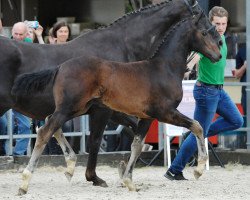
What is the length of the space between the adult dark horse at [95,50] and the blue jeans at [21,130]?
2.51 meters

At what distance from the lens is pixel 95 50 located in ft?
34.6

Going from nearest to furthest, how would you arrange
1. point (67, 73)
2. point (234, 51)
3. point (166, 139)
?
point (67, 73), point (166, 139), point (234, 51)

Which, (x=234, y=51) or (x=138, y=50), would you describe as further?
(x=234, y=51)

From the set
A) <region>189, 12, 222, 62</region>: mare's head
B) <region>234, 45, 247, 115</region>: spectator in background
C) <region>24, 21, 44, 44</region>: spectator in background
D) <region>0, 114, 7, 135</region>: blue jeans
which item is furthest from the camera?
<region>234, 45, 247, 115</region>: spectator in background

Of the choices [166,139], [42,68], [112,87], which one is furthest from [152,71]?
[166,139]

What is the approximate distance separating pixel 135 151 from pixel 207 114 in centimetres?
123

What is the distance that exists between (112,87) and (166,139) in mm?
3710

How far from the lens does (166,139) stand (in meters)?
13.4

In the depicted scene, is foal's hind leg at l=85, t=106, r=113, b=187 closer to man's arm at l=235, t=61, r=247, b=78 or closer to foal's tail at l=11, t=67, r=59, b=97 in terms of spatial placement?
foal's tail at l=11, t=67, r=59, b=97

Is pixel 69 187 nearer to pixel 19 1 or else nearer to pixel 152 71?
pixel 152 71

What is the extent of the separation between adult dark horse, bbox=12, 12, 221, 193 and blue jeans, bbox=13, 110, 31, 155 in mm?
3001

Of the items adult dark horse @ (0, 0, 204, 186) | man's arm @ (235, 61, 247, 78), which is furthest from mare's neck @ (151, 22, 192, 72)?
man's arm @ (235, 61, 247, 78)

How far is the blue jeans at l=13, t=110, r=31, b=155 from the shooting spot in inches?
518

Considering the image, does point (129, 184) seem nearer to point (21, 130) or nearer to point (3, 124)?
point (21, 130)
